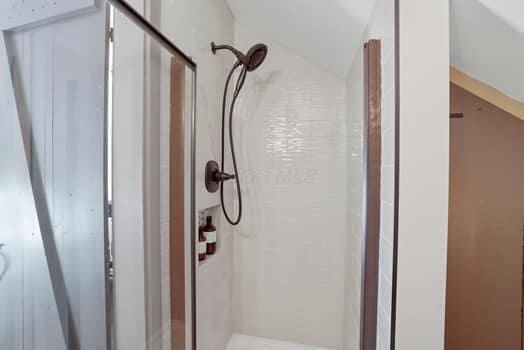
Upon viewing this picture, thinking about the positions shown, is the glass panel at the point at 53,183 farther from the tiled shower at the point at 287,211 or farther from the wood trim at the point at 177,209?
the tiled shower at the point at 287,211

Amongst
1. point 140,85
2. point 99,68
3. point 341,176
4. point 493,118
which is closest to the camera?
point 99,68

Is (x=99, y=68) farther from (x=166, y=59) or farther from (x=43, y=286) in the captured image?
(x=43, y=286)

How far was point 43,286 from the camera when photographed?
557mm

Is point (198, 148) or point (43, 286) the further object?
point (198, 148)

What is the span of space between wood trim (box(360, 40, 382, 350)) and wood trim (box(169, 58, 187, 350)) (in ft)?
2.34

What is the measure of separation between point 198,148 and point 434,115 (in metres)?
0.93

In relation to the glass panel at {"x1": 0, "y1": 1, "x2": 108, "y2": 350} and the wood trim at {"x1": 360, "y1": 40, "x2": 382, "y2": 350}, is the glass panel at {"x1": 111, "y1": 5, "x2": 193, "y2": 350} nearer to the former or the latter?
the glass panel at {"x1": 0, "y1": 1, "x2": 108, "y2": 350}

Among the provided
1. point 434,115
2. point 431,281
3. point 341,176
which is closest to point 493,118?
point 341,176

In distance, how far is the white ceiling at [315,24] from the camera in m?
1.01

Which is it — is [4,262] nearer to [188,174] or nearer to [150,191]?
[150,191]

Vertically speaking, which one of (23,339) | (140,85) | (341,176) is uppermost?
(140,85)

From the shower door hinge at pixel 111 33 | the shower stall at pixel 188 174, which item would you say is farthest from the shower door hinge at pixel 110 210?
the shower door hinge at pixel 111 33

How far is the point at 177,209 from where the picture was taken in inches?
37.9

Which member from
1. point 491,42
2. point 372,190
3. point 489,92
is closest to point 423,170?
point 372,190
